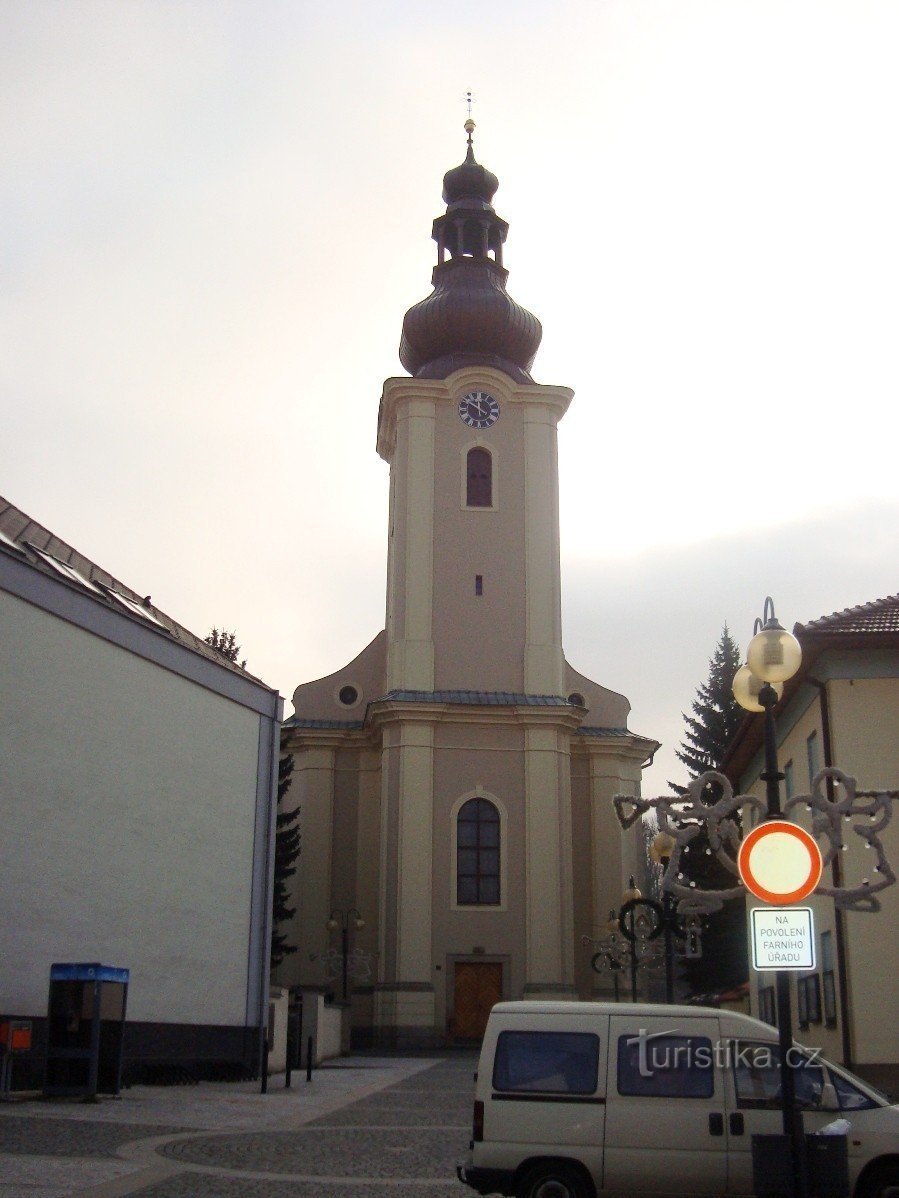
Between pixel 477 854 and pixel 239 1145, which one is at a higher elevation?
pixel 477 854

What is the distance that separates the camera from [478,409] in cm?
4500

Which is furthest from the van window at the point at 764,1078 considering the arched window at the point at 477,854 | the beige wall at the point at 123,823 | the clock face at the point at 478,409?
the clock face at the point at 478,409

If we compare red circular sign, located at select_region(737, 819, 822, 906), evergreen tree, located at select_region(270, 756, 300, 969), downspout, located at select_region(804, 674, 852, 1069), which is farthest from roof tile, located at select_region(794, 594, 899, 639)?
evergreen tree, located at select_region(270, 756, 300, 969)

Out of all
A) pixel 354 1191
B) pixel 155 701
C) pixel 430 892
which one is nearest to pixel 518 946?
pixel 430 892

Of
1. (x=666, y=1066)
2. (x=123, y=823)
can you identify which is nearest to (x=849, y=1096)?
(x=666, y=1066)

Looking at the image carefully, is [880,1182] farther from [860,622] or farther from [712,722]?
[712,722]

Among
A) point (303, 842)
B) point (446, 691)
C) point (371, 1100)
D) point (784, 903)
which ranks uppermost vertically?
point (446, 691)

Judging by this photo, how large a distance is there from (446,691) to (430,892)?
603 centimetres

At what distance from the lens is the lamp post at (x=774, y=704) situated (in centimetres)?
830

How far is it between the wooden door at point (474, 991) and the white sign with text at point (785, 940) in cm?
3244

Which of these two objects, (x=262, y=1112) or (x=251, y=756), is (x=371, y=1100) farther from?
(x=251, y=756)

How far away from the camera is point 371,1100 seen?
21078 millimetres

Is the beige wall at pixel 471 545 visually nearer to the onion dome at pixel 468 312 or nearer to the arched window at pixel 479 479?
the arched window at pixel 479 479

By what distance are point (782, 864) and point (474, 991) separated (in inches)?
1295
